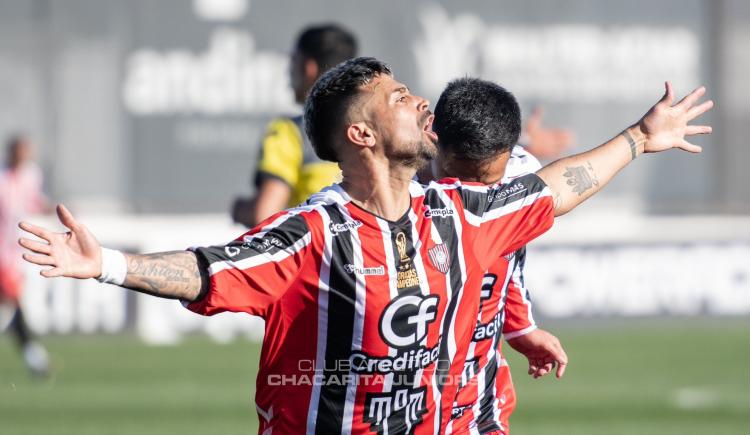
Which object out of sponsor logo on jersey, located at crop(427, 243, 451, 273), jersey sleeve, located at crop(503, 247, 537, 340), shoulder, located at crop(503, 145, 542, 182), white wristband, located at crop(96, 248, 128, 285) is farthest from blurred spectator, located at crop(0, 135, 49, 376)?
white wristband, located at crop(96, 248, 128, 285)

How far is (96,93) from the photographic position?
17031 mm

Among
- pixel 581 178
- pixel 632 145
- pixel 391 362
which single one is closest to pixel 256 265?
pixel 391 362

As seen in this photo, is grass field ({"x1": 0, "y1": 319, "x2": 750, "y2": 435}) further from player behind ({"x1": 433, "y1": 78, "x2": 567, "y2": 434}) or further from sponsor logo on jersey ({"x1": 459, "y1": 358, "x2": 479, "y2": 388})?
sponsor logo on jersey ({"x1": 459, "y1": 358, "x2": 479, "y2": 388})

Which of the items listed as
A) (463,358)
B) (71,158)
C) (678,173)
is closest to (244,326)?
(71,158)

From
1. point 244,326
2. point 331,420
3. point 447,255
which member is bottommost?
point 244,326

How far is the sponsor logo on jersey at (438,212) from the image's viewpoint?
390 cm

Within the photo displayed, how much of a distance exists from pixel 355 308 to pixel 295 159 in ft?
6.54

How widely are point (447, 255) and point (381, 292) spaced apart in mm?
262

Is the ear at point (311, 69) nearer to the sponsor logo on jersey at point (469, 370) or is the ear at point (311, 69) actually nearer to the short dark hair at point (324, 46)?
the short dark hair at point (324, 46)

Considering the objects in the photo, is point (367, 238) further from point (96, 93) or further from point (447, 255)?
point (96, 93)

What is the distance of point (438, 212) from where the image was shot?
3.92 meters

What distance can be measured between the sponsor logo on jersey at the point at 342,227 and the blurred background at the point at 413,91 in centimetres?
813

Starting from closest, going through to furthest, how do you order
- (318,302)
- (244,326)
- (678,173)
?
(318,302) < (244,326) < (678,173)

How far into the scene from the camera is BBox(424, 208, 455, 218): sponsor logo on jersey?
390 cm
